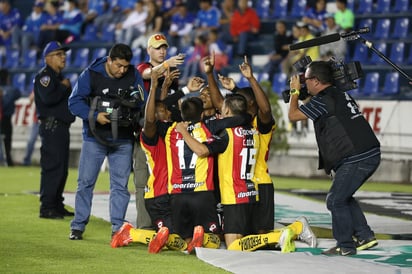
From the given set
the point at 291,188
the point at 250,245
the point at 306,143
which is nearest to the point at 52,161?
the point at 250,245

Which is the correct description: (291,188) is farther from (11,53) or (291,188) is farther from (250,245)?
(11,53)

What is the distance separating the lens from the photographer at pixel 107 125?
11625mm

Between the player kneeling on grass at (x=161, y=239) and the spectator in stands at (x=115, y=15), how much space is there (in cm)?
1897

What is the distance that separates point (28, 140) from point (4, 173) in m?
2.89

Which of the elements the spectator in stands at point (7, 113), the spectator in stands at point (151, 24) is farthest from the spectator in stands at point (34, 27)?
the spectator in stands at point (7, 113)

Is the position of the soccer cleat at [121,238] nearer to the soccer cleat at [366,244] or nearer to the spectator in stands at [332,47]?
the soccer cleat at [366,244]

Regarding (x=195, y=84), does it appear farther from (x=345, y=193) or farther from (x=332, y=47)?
(x=332, y=47)

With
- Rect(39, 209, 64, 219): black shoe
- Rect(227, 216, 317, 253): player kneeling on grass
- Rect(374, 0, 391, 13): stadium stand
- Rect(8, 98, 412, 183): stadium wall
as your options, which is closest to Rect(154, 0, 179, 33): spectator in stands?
Rect(374, 0, 391, 13): stadium stand

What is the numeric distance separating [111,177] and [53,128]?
233cm

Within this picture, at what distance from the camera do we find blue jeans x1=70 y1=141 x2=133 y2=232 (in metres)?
11.9

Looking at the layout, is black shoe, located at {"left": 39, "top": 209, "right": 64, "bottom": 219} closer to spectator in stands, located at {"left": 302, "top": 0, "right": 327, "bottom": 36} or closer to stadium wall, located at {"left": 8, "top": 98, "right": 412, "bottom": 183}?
stadium wall, located at {"left": 8, "top": 98, "right": 412, "bottom": 183}

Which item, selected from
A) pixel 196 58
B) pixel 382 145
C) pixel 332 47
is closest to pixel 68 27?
pixel 196 58

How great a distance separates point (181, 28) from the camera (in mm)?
27031

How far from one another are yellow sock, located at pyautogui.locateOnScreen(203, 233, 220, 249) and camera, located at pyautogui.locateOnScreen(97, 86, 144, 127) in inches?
57.1
